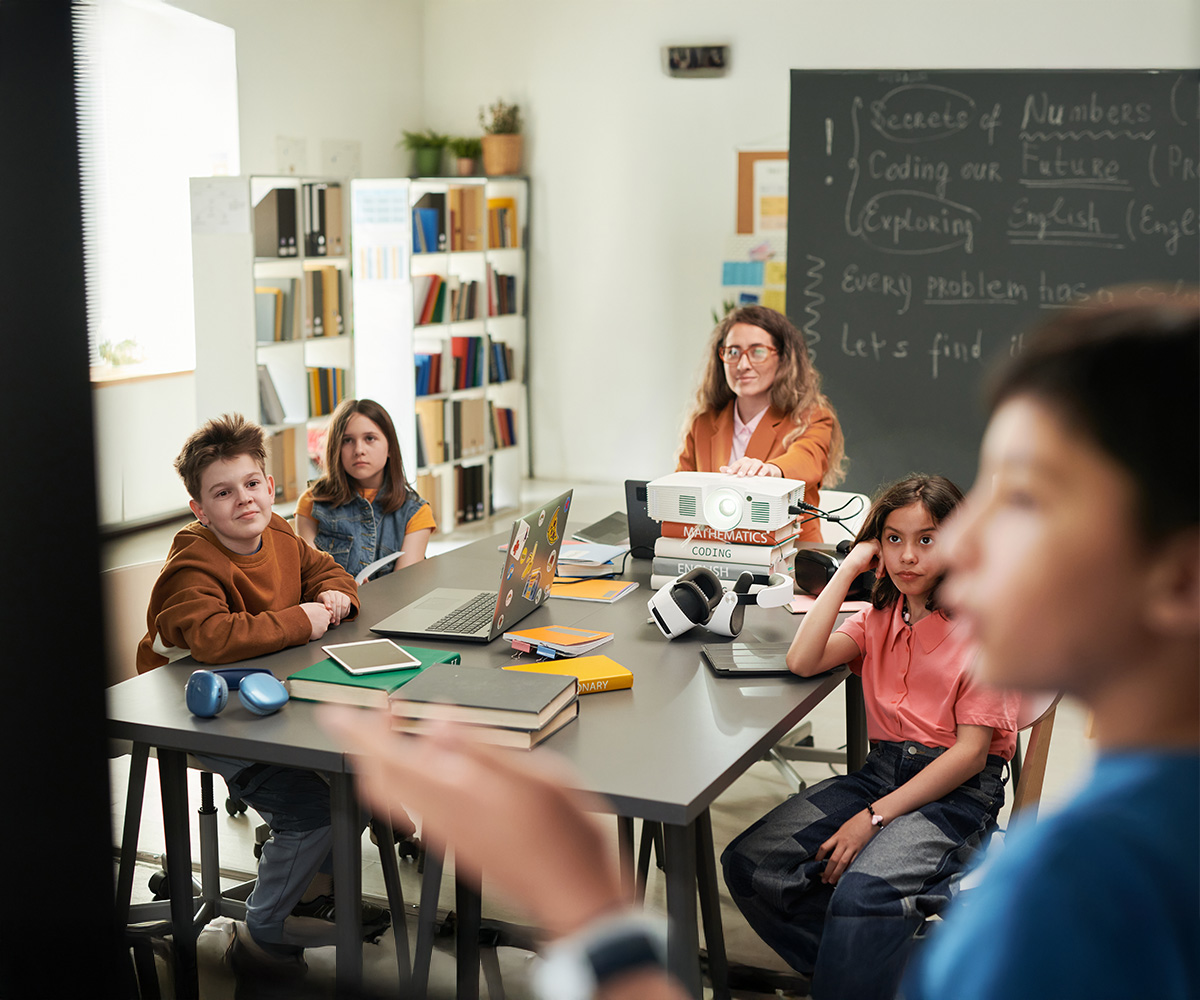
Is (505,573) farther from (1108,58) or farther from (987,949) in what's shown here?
(1108,58)

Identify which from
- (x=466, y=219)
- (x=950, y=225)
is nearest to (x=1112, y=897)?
(x=950, y=225)

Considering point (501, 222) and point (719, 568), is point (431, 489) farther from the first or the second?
point (719, 568)

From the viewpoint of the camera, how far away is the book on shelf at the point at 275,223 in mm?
4992

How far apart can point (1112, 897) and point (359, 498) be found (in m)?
2.62

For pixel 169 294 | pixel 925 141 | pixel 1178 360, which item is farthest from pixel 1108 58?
pixel 1178 360

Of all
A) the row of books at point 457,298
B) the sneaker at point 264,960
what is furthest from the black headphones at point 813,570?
the row of books at point 457,298

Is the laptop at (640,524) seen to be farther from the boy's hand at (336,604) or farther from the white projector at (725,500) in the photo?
the boy's hand at (336,604)

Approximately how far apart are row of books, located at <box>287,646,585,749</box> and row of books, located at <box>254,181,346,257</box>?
3609 mm

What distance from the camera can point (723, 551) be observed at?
8.03ft

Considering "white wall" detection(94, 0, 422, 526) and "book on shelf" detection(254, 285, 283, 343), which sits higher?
"white wall" detection(94, 0, 422, 526)

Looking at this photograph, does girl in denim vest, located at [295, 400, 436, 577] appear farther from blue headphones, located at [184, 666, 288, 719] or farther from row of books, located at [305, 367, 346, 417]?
row of books, located at [305, 367, 346, 417]

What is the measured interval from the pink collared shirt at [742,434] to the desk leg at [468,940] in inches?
60.0

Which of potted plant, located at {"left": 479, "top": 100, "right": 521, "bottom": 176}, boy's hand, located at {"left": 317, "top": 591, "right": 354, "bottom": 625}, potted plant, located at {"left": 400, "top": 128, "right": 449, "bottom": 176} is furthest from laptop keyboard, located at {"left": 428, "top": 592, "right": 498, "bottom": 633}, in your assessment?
potted plant, located at {"left": 400, "top": 128, "right": 449, "bottom": 176}

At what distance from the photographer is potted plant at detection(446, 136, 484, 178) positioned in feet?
22.2
